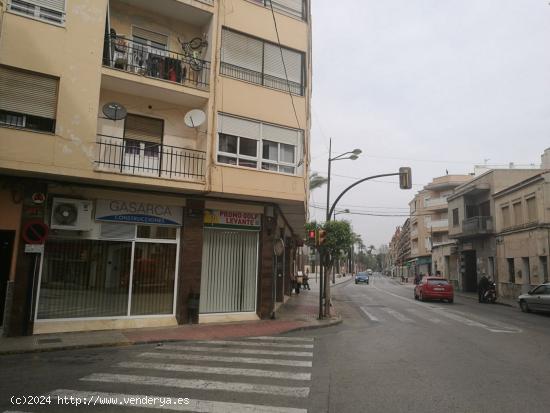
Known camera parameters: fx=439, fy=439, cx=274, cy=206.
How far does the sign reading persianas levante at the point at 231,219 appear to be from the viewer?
14367 millimetres

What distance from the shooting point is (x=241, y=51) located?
1473 centimetres

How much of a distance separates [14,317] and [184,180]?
5.60 m

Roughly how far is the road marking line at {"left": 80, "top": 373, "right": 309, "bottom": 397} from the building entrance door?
116 feet

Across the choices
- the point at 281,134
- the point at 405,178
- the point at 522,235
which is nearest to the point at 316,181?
the point at 522,235

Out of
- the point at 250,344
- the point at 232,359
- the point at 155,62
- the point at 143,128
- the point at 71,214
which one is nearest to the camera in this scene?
the point at 232,359

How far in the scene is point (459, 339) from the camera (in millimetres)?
11516

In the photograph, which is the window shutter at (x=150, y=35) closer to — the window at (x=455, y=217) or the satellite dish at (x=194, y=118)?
the satellite dish at (x=194, y=118)

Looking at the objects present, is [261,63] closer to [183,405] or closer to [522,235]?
[183,405]

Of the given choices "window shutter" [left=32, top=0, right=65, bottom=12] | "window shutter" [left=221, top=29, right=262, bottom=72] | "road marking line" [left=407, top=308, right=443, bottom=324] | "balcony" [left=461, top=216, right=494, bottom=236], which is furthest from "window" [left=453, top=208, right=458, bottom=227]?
"window shutter" [left=32, top=0, right=65, bottom=12]

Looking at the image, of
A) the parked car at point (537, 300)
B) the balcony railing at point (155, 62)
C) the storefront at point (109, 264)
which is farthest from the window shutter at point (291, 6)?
the parked car at point (537, 300)

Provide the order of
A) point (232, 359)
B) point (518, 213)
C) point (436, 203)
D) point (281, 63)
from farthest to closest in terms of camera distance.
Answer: point (436, 203) → point (518, 213) → point (281, 63) → point (232, 359)

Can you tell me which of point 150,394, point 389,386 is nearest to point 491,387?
point 389,386

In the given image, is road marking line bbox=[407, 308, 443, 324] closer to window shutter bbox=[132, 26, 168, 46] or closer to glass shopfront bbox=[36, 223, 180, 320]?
glass shopfront bbox=[36, 223, 180, 320]

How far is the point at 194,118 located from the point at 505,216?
2594 centimetres
